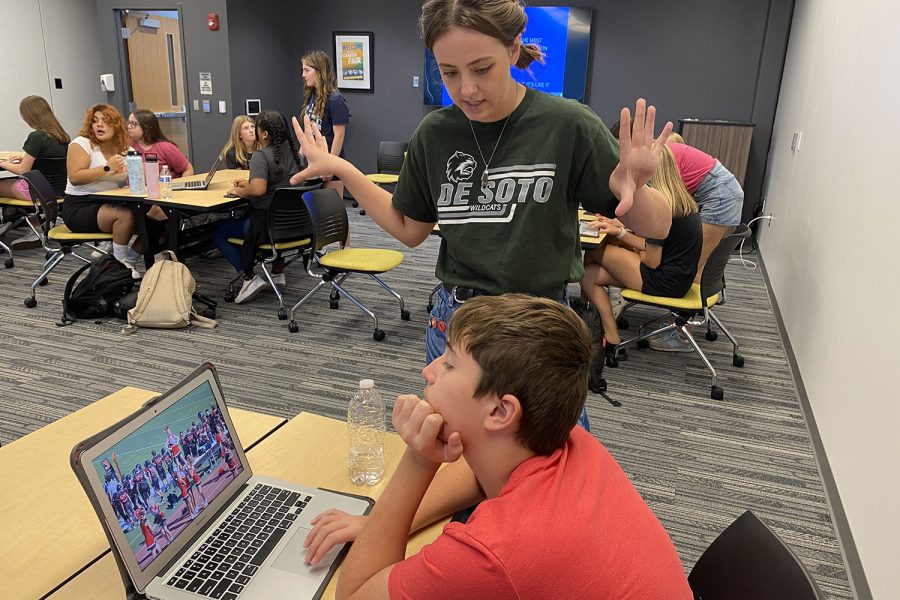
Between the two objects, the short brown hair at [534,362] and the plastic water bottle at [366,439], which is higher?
the short brown hair at [534,362]

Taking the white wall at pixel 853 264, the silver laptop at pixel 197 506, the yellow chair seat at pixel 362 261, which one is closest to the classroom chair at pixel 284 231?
the yellow chair seat at pixel 362 261

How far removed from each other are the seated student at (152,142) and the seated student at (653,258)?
327 cm

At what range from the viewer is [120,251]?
4504 millimetres

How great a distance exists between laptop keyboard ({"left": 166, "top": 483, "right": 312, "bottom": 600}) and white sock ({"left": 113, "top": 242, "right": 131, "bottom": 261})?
12.6 feet

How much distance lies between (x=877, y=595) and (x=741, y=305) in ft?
10.9

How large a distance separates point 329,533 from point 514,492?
38 centimetres

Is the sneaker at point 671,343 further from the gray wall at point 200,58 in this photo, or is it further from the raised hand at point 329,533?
the gray wall at point 200,58

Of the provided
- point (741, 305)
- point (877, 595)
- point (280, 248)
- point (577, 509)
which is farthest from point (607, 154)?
point (741, 305)

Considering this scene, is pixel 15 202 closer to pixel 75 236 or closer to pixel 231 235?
pixel 75 236

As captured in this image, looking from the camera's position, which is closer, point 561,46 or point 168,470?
point 168,470

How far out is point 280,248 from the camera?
4414 millimetres

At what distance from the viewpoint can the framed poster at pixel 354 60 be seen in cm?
823

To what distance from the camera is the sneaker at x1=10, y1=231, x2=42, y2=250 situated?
5.66m

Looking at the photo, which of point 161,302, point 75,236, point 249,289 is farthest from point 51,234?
point 249,289
